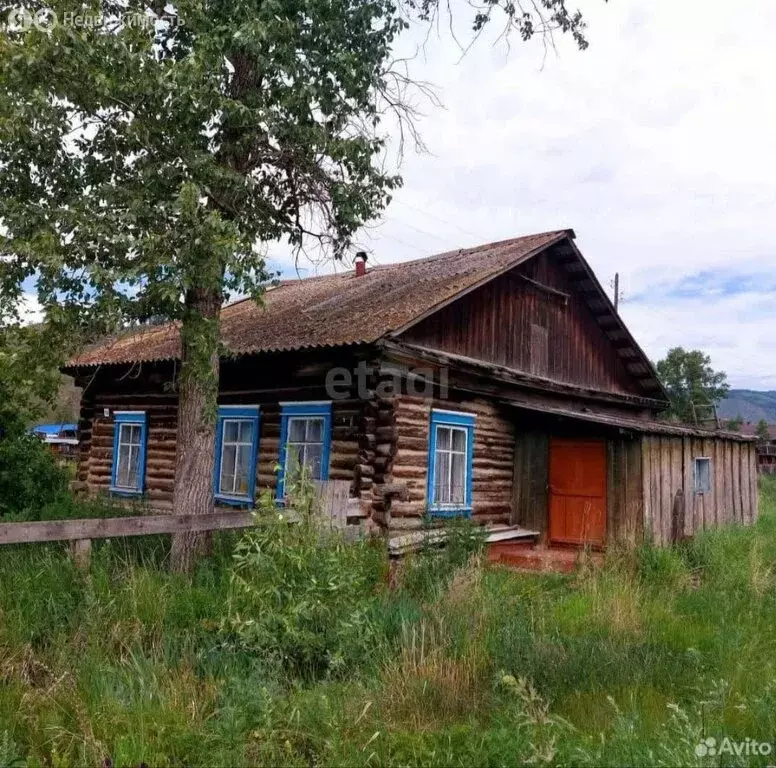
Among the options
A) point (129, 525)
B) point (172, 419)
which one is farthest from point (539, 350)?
point (129, 525)

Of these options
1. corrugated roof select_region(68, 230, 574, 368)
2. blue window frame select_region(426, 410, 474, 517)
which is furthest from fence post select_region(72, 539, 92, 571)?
blue window frame select_region(426, 410, 474, 517)

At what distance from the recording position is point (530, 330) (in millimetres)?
13758

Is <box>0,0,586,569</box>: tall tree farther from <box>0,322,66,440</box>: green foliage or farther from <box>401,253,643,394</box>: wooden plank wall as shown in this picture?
<box>401,253,643,394</box>: wooden plank wall

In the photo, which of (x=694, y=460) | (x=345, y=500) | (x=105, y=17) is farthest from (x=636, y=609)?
(x=105, y=17)

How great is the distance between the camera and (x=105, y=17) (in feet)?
26.0

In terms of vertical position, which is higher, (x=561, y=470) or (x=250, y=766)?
(x=561, y=470)

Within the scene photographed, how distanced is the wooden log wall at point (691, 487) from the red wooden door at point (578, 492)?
0.82 m

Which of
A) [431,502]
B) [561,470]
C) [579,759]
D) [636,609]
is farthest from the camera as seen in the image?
[561,470]

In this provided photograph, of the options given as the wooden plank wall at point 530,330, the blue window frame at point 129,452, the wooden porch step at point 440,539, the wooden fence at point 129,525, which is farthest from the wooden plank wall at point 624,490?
the blue window frame at point 129,452

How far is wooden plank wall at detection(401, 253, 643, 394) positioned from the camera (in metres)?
11.7

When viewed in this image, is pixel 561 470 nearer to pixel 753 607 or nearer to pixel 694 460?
pixel 694 460

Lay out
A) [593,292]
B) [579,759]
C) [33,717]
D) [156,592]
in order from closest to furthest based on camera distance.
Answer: [579,759]
[33,717]
[156,592]
[593,292]

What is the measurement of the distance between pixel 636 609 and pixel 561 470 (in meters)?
5.48

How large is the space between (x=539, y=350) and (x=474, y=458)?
3.27 metres
